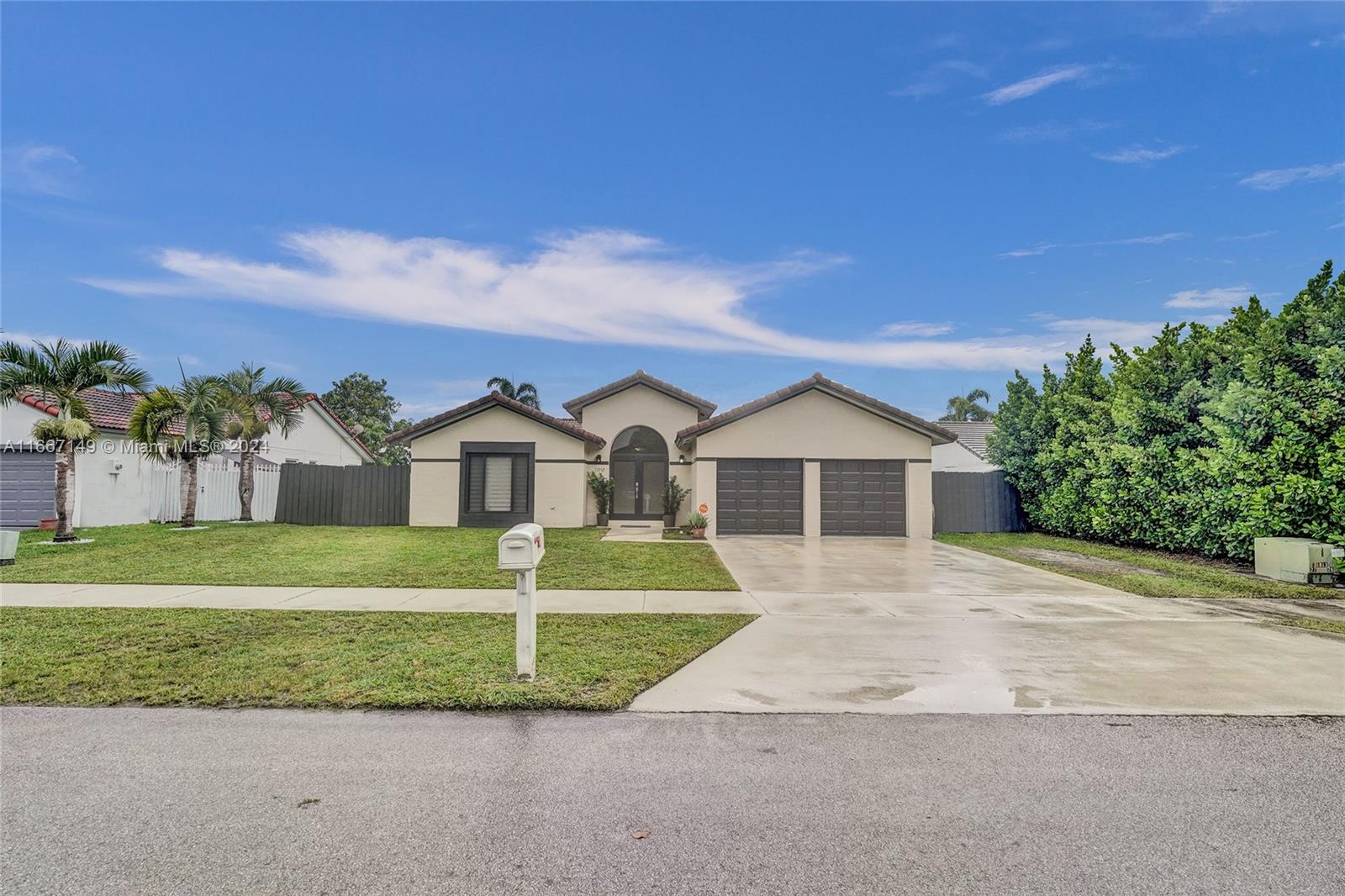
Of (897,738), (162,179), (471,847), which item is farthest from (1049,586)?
(162,179)

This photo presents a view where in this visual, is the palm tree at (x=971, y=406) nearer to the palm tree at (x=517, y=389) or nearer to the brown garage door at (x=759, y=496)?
the palm tree at (x=517, y=389)

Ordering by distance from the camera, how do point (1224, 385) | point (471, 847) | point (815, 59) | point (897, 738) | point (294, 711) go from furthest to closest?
1. point (815, 59)
2. point (1224, 385)
3. point (294, 711)
4. point (897, 738)
5. point (471, 847)

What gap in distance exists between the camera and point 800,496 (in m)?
18.8

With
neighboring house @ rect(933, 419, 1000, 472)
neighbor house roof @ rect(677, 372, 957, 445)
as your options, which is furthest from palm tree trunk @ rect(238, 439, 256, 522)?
neighboring house @ rect(933, 419, 1000, 472)

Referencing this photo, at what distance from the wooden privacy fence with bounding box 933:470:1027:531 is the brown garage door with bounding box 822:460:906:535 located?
2315mm

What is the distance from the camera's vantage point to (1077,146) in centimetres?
1490

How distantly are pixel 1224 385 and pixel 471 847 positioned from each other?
15411 millimetres

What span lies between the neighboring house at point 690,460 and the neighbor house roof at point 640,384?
0.05 metres

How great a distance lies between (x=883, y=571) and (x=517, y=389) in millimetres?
23666

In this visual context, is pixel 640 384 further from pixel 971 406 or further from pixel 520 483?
pixel 971 406

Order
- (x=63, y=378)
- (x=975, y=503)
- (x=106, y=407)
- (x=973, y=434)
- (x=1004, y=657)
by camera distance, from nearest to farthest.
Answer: (x=1004, y=657), (x=63, y=378), (x=106, y=407), (x=975, y=503), (x=973, y=434)

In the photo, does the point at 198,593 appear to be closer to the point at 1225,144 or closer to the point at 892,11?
the point at 892,11

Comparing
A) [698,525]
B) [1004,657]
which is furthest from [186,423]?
[1004,657]

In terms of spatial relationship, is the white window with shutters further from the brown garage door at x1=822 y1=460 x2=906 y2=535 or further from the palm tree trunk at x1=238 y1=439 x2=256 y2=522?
the brown garage door at x1=822 y1=460 x2=906 y2=535
